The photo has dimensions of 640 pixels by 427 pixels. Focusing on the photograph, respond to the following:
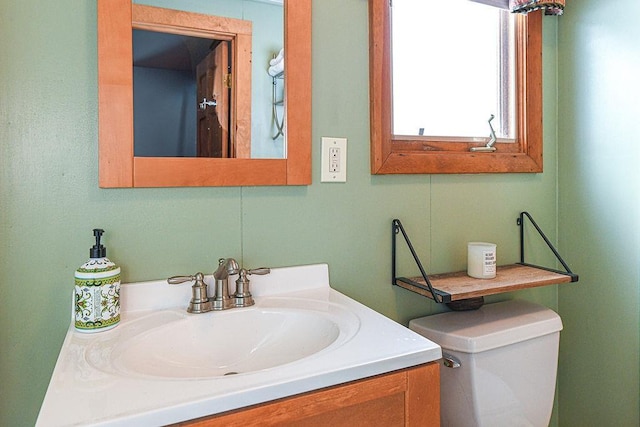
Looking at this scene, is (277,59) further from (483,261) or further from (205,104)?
(483,261)

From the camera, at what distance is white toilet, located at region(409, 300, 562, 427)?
1146 mm

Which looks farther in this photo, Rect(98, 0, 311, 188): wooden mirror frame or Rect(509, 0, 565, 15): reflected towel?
Rect(509, 0, 565, 15): reflected towel

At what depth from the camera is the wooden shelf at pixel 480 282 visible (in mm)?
1136

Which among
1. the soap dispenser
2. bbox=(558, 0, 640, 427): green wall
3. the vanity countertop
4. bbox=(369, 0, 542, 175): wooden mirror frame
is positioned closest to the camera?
the vanity countertop

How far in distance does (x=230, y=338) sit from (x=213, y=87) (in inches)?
24.0

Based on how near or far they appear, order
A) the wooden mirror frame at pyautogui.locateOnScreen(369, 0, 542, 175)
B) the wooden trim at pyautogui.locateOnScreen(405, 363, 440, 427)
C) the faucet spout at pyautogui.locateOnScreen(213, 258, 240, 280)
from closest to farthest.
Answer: the wooden trim at pyautogui.locateOnScreen(405, 363, 440, 427) → the faucet spout at pyautogui.locateOnScreen(213, 258, 240, 280) → the wooden mirror frame at pyautogui.locateOnScreen(369, 0, 542, 175)

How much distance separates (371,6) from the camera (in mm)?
1225

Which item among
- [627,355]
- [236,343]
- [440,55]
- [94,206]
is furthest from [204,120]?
[627,355]

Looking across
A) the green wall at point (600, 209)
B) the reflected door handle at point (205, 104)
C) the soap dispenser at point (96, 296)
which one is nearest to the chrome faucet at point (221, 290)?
the soap dispenser at point (96, 296)

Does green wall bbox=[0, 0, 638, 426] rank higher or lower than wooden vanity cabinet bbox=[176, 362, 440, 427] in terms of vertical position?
higher

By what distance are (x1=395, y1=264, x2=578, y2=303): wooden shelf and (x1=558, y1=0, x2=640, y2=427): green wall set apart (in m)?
0.25

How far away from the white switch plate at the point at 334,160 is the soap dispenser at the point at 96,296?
59cm

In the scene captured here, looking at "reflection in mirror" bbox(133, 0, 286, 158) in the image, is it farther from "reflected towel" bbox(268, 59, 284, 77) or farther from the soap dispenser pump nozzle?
the soap dispenser pump nozzle

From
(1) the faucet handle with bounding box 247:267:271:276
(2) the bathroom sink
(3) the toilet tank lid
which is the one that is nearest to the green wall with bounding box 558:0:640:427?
(3) the toilet tank lid
